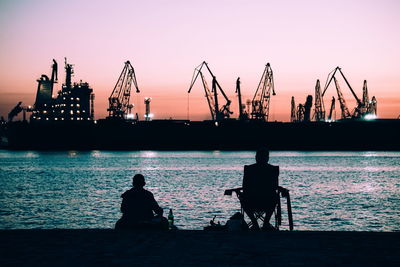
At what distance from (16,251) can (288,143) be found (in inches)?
6951

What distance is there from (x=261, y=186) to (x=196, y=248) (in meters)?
2.96

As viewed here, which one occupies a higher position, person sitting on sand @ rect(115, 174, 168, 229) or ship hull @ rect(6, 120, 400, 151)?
ship hull @ rect(6, 120, 400, 151)

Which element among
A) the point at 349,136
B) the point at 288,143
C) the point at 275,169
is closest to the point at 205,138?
the point at 288,143

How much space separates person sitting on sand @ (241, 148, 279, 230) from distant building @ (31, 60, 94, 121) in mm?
163957

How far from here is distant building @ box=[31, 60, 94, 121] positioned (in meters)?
172

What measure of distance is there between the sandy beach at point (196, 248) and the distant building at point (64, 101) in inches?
6518

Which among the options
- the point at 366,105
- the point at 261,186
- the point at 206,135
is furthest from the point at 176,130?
the point at 261,186

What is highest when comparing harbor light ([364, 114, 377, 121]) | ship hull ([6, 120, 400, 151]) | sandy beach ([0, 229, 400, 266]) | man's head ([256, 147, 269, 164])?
harbor light ([364, 114, 377, 121])

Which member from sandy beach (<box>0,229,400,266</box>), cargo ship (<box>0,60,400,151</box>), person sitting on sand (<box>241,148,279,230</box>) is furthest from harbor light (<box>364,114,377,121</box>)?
sandy beach (<box>0,229,400,266</box>)

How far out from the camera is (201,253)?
23.2ft

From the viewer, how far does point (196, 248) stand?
7.40m

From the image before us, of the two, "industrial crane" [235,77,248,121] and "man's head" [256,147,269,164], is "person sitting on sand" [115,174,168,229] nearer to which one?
"man's head" [256,147,269,164]

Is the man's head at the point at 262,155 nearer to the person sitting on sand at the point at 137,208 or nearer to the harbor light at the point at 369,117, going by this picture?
the person sitting on sand at the point at 137,208

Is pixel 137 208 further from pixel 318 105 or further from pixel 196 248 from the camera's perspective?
pixel 318 105
